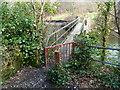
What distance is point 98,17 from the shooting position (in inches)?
201

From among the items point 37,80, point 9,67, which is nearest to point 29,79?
point 37,80

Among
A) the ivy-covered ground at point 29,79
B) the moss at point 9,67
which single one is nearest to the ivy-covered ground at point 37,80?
the ivy-covered ground at point 29,79

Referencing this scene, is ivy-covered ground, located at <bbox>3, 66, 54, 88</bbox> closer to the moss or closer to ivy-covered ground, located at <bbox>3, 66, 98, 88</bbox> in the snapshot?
ivy-covered ground, located at <bbox>3, 66, 98, 88</bbox>

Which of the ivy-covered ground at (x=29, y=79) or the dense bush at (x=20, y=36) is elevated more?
the dense bush at (x=20, y=36)

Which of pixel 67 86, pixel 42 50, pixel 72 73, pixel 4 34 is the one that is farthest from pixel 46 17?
pixel 67 86

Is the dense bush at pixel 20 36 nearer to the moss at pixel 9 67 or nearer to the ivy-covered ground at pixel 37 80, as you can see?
the moss at pixel 9 67

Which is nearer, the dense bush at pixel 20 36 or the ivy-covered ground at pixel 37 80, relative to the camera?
the ivy-covered ground at pixel 37 80

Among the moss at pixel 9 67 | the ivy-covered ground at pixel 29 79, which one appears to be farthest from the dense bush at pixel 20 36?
the ivy-covered ground at pixel 29 79

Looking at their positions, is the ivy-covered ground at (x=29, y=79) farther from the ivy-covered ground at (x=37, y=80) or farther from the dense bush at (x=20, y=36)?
the dense bush at (x=20, y=36)

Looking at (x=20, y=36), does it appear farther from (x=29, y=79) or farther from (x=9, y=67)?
(x=29, y=79)

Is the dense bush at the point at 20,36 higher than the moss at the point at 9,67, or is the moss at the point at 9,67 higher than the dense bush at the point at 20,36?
the dense bush at the point at 20,36

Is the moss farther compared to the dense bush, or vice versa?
the dense bush

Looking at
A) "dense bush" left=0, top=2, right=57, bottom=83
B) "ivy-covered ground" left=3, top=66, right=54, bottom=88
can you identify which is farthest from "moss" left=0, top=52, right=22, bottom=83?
"ivy-covered ground" left=3, top=66, right=54, bottom=88

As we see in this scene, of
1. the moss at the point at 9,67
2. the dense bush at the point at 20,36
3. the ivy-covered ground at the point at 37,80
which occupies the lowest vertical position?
the ivy-covered ground at the point at 37,80
